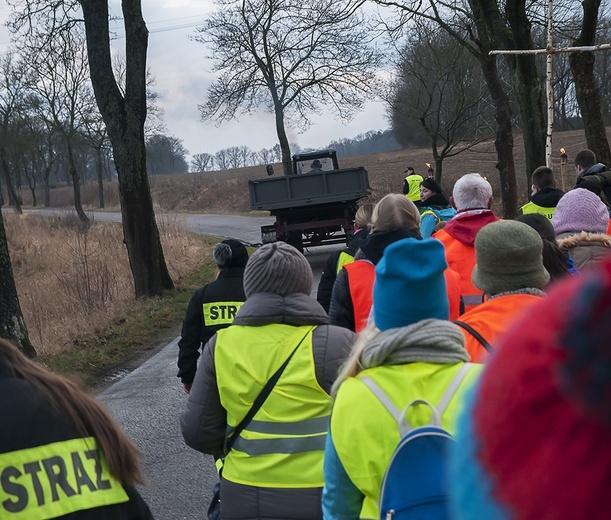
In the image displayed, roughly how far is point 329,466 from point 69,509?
2.37 feet

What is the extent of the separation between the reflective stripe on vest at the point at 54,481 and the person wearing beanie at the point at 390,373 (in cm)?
63

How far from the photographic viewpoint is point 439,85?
24.0 m

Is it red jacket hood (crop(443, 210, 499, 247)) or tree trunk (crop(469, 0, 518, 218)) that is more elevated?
tree trunk (crop(469, 0, 518, 218))

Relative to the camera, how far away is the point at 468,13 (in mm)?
17891

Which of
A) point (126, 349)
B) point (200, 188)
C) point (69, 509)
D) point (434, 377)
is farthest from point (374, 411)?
point (200, 188)

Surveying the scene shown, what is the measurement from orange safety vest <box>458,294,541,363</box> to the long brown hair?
1.34 m

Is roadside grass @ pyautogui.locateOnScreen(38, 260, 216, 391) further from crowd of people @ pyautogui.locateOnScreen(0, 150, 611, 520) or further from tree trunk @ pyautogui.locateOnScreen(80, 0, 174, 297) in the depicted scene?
crowd of people @ pyautogui.locateOnScreen(0, 150, 611, 520)

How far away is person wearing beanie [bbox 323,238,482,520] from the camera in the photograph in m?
→ 2.16

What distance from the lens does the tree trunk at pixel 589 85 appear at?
14008 mm

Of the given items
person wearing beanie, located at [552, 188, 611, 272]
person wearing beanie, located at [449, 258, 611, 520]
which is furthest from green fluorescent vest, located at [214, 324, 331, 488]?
person wearing beanie, located at [552, 188, 611, 272]

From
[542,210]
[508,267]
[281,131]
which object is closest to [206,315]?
[508,267]

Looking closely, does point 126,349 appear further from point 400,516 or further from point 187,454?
point 400,516

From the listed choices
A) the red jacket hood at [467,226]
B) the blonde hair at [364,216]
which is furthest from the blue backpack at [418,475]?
the blonde hair at [364,216]

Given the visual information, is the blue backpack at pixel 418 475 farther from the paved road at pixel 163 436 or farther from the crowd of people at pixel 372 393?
the paved road at pixel 163 436
